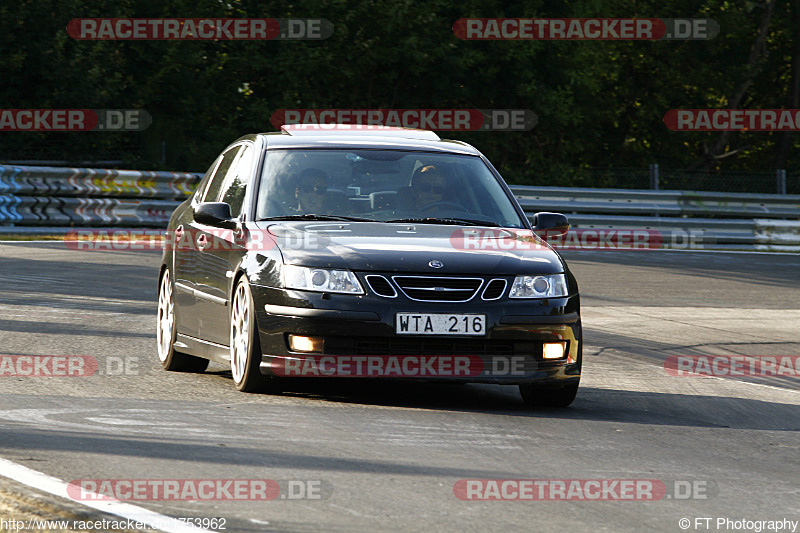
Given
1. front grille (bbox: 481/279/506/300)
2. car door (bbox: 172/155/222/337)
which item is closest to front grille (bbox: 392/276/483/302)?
front grille (bbox: 481/279/506/300)

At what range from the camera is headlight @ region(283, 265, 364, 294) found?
7883 millimetres

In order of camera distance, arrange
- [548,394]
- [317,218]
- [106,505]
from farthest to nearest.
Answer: [317,218]
[548,394]
[106,505]

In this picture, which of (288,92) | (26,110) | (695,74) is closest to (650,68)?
(695,74)

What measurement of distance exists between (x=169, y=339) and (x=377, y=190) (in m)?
1.95

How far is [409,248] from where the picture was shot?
806cm

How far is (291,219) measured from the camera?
344 inches

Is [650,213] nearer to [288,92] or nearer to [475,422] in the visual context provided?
[288,92]

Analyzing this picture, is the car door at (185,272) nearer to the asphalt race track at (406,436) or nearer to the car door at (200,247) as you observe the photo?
the car door at (200,247)

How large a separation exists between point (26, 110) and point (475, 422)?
2073cm

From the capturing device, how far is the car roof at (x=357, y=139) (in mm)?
9328

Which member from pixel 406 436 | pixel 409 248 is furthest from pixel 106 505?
pixel 409 248

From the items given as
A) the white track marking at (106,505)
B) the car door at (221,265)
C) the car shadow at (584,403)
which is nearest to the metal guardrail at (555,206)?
the car door at (221,265)

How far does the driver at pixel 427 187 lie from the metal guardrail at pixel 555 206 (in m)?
15.4

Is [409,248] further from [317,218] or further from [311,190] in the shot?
[311,190]
